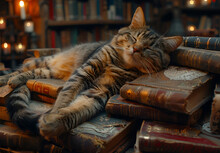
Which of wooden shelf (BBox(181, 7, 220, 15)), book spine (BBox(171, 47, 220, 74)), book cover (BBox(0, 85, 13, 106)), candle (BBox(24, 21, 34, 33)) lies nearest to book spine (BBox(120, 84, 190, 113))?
book spine (BBox(171, 47, 220, 74))

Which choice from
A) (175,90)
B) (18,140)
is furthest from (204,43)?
(18,140)

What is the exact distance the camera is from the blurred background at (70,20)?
7.60 ft

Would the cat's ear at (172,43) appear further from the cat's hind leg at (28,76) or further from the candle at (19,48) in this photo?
the candle at (19,48)

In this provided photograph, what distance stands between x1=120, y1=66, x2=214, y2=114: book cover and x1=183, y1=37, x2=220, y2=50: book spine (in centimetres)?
17

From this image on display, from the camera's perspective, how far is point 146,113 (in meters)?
0.77

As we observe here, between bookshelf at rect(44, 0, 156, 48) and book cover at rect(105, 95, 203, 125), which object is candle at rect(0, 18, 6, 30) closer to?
bookshelf at rect(44, 0, 156, 48)

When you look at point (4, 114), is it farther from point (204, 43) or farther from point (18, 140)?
point (204, 43)

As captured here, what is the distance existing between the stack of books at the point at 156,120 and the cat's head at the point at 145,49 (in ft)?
0.27

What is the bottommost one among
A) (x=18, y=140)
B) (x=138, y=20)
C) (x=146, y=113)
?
(x=18, y=140)

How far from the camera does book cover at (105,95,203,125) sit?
0.72m

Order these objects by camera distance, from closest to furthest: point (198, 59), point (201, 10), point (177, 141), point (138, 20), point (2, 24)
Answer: point (177, 141) < point (198, 59) < point (138, 20) < point (2, 24) < point (201, 10)

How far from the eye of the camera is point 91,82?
3.58ft

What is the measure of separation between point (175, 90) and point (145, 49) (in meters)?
0.38

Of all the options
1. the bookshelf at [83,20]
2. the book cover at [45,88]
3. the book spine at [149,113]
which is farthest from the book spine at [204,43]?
the bookshelf at [83,20]
